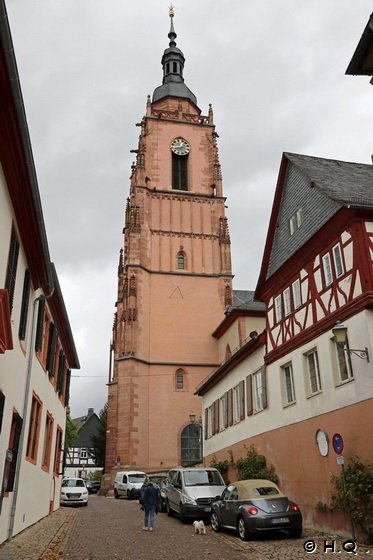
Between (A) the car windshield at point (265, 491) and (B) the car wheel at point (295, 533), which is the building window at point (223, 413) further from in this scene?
(B) the car wheel at point (295, 533)

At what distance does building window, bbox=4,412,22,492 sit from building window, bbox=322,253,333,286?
339 inches

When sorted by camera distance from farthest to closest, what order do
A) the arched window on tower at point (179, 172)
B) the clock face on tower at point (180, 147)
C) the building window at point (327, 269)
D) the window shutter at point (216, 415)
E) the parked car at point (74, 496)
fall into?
the clock face on tower at point (180, 147), the arched window on tower at point (179, 172), the parked car at point (74, 496), the window shutter at point (216, 415), the building window at point (327, 269)

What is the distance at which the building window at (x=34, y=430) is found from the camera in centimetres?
1439

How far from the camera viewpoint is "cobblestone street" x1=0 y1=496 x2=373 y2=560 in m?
10.4

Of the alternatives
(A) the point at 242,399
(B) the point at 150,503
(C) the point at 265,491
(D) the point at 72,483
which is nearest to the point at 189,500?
(B) the point at 150,503

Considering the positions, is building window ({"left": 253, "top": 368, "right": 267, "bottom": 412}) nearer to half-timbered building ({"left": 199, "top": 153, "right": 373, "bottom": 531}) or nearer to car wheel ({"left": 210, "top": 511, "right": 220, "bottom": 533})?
half-timbered building ({"left": 199, "top": 153, "right": 373, "bottom": 531})

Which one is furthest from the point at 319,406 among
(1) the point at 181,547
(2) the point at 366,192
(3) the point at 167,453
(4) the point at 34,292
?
(3) the point at 167,453

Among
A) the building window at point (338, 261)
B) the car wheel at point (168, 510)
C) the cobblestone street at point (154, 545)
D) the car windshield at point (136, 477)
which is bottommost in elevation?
the cobblestone street at point (154, 545)

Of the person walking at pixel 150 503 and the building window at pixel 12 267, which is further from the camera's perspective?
the person walking at pixel 150 503

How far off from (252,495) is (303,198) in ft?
30.6

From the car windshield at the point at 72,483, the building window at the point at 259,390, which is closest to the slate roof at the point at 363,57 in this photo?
the building window at the point at 259,390

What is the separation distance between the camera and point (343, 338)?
12.1 metres

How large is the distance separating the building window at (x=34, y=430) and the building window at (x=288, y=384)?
742cm

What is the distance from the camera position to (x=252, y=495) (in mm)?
13281
